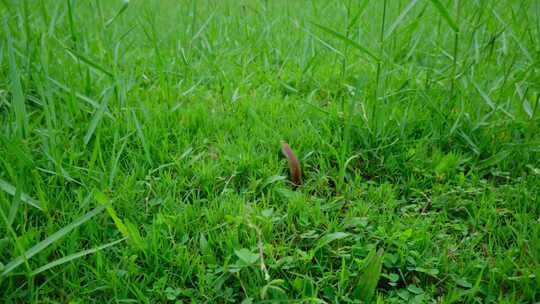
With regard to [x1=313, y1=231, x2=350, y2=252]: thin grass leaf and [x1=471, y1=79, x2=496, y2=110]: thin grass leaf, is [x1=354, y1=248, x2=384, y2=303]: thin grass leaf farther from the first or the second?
[x1=471, y1=79, x2=496, y2=110]: thin grass leaf

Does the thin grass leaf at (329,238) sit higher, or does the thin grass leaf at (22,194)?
the thin grass leaf at (22,194)

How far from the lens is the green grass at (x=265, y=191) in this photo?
0.97 metres

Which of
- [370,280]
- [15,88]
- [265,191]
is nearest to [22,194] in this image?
[15,88]

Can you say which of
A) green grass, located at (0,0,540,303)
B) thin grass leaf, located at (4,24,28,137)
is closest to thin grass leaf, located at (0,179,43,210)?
green grass, located at (0,0,540,303)

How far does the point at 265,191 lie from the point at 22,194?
694mm

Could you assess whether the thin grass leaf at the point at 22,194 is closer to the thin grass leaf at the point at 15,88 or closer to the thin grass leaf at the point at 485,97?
→ the thin grass leaf at the point at 15,88

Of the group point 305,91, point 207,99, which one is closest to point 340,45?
point 305,91

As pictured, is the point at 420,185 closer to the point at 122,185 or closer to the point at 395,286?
the point at 395,286

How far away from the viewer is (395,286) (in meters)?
0.99

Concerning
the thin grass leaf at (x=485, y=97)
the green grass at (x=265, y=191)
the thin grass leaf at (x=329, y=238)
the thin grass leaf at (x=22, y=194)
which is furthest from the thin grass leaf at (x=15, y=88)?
the thin grass leaf at (x=485, y=97)

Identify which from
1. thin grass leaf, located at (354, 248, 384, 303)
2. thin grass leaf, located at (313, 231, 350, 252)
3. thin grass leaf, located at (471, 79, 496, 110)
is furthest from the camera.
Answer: thin grass leaf, located at (471, 79, 496, 110)

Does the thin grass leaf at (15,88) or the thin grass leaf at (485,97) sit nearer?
the thin grass leaf at (15,88)

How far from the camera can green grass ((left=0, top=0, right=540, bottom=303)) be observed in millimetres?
967

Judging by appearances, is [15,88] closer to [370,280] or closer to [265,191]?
[265,191]
